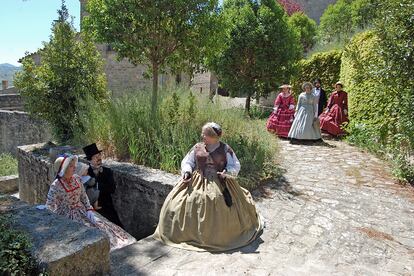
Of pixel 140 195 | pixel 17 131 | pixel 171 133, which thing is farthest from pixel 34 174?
pixel 17 131

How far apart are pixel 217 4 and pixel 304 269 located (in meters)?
5.49

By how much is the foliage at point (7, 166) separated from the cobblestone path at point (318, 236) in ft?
37.1

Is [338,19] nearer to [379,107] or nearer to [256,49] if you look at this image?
[256,49]

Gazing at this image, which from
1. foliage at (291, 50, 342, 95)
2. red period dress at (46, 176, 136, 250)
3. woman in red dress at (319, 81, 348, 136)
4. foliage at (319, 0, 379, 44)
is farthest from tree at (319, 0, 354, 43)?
red period dress at (46, 176, 136, 250)

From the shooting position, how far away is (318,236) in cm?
412

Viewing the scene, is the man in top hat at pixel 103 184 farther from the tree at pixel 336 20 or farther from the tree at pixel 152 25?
the tree at pixel 336 20

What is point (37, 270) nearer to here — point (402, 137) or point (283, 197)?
point (283, 197)

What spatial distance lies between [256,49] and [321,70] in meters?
2.47

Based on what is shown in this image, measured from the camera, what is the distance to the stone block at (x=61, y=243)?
8.75 feet

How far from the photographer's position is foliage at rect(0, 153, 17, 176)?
13.3 meters

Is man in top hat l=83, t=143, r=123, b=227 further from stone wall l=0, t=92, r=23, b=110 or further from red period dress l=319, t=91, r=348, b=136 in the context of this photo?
stone wall l=0, t=92, r=23, b=110

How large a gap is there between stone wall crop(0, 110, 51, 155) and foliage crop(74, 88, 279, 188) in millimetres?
8570

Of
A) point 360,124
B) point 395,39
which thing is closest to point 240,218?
point 395,39

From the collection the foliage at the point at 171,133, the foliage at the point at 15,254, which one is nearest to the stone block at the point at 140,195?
the foliage at the point at 171,133
